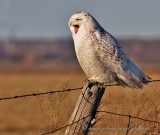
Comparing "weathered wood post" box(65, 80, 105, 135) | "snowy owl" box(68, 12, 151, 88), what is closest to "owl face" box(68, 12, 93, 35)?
"snowy owl" box(68, 12, 151, 88)

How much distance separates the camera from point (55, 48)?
5728 inches

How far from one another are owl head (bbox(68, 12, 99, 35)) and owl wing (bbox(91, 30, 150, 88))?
0.34ft

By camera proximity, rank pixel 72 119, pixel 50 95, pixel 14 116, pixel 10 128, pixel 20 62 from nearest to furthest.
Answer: pixel 72 119 → pixel 50 95 → pixel 10 128 → pixel 14 116 → pixel 20 62

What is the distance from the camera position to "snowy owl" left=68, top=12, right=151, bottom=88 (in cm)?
557

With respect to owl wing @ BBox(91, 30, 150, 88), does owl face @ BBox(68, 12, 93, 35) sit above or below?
above

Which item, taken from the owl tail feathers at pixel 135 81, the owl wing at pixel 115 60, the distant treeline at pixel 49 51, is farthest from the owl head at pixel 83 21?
the distant treeline at pixel 49 51

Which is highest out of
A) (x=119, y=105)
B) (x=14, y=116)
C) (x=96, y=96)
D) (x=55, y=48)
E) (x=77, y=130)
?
(x=55, y=48)

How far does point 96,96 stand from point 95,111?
5.9 inches

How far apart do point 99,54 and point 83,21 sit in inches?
17.5

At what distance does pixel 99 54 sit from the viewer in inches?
221

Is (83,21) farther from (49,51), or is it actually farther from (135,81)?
(49,51)

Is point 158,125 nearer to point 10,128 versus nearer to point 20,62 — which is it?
point 10,128

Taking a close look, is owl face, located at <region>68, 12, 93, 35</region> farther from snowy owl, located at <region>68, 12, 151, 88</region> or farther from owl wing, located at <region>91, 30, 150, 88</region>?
owl wing, located at <region>91, 30, 150, 88</region>

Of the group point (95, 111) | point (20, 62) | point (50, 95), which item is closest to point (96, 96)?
point (95, 111)
